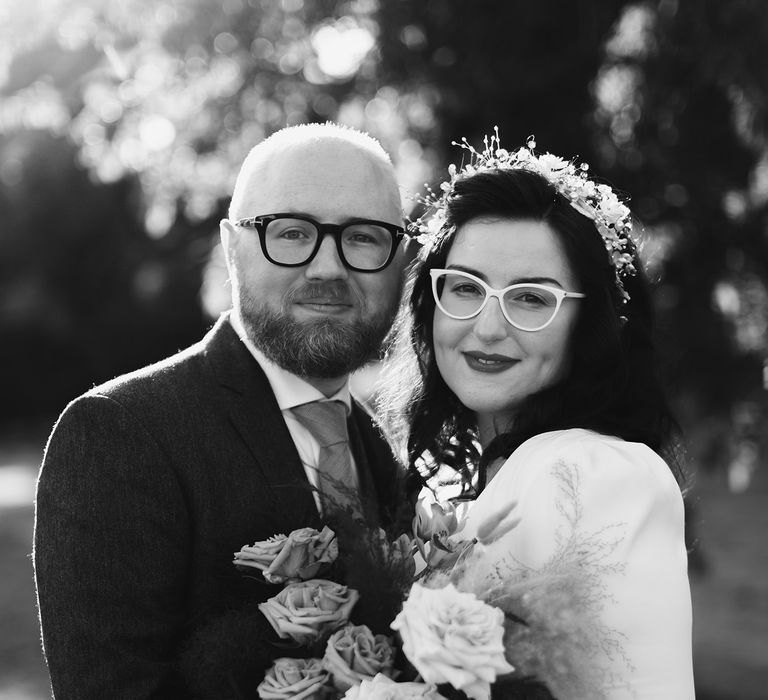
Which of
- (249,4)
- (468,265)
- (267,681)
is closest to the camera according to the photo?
(267,681)

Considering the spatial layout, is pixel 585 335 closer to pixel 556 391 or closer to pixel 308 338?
pixel 556 391

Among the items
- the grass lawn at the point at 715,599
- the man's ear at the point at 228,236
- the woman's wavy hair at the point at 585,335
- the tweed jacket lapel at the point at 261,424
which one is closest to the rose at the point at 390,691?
the tweed jacket lapel at the point at 261,424

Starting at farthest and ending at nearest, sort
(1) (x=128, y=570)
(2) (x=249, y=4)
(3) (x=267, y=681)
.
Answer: (2) (x=249, y=4) → (1) (x=128, y=570) → (3) (x=267, y=681)

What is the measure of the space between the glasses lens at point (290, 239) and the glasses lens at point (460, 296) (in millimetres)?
461

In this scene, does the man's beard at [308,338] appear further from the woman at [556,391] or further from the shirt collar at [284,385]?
the woman at [556,391]

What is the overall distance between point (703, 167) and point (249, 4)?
2.28m

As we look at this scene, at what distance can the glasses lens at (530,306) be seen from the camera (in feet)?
8.87

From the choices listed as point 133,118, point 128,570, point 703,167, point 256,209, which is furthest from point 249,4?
point 128,570

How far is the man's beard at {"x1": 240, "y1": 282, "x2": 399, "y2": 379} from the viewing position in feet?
9.74

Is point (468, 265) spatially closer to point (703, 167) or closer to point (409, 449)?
point (409, 449)

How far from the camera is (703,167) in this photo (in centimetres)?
464

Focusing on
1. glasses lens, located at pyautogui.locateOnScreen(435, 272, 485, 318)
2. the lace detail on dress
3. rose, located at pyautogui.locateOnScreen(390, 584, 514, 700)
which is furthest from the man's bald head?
rose, located at pyautogui.locateOnScreen(390, 584, 514, 700)

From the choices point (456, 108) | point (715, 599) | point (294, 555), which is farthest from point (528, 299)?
point (715, 599)

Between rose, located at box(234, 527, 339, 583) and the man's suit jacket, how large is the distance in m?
0.16
